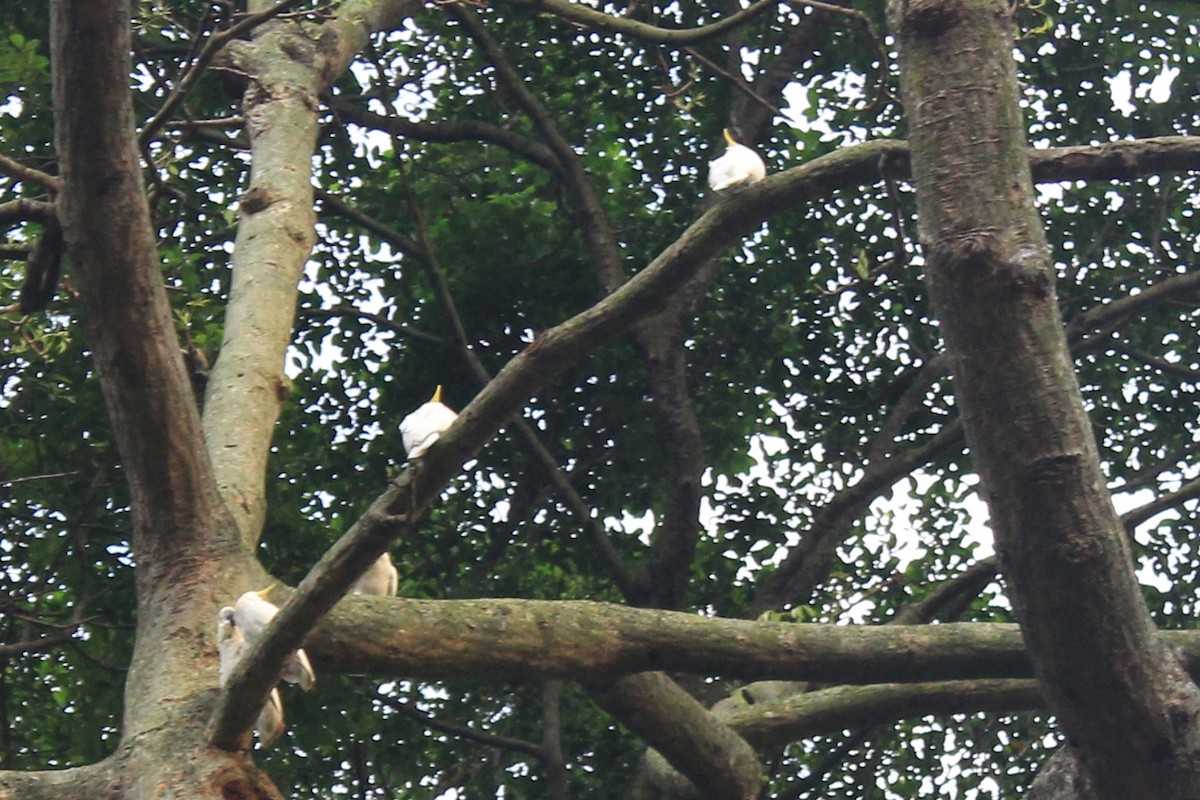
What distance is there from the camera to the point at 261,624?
339 cm

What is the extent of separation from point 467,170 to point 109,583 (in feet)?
9.23

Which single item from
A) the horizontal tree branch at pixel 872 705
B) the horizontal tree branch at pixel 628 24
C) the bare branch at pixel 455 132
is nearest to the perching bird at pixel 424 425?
the horizontal tree branch at pixel 872 705

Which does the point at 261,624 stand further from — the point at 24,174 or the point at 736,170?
the point at 736,170

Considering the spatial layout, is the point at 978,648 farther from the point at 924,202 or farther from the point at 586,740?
the point at 586,740

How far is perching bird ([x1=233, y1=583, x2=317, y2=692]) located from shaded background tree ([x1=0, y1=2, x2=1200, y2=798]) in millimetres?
2486

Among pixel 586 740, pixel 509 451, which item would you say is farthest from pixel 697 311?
pixel 586 740

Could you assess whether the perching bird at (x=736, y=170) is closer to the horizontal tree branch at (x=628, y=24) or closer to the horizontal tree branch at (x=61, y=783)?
the horizontal tree branch at (x=628, y=24)

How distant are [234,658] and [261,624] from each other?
0.32 feet

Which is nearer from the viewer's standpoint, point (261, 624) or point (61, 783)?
point (61, 783)

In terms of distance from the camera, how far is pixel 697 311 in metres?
7.43

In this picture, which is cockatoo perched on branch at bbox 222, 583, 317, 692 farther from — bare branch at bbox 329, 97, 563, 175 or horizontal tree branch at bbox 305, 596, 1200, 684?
bare branch at bbox 329, 97, 563, 175

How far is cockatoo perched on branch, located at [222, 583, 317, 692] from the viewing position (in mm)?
3354

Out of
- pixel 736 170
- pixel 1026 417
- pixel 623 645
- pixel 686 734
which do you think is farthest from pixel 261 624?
pixel 736 170

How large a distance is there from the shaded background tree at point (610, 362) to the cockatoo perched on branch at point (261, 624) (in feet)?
8.16
